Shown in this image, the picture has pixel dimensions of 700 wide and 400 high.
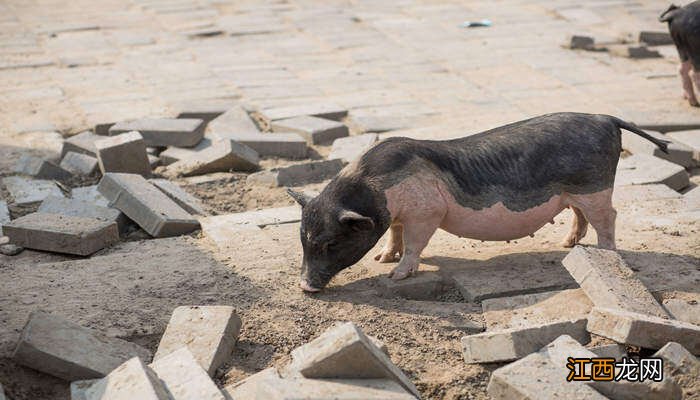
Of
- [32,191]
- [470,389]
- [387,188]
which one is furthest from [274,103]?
[470,389]


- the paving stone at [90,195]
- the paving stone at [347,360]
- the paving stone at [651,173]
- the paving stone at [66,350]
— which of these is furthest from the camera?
the paving stone at [651,173]

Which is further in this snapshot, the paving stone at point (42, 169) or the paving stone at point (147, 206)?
the paving stone at point (42, 169)

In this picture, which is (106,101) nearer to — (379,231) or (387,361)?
(379,231)

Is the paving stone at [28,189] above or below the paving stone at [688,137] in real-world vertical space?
above

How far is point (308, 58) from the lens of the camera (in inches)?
514

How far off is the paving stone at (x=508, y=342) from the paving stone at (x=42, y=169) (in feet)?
15.9

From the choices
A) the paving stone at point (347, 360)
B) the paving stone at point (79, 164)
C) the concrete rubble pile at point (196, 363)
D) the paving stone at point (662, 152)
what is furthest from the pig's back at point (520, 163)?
the paving stone at point (79, 164)

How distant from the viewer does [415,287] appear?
20.6 ft

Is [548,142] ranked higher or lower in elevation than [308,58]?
higher

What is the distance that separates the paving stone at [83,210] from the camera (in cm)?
746

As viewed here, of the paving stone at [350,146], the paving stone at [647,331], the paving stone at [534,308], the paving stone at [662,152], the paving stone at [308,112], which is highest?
the paving stone at [647,331]

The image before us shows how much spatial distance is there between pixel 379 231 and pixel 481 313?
31.9 inches

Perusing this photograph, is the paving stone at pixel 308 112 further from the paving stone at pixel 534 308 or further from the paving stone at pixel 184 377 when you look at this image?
the paving stone at pixel 184 377

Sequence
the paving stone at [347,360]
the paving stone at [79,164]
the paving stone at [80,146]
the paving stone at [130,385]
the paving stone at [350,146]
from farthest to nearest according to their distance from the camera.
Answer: the paving stone at [80,146] → the paving stone at [350,146] → the paving stone at [79,164] → the paving stone at [347,360] → the paving stone at [130,385]
